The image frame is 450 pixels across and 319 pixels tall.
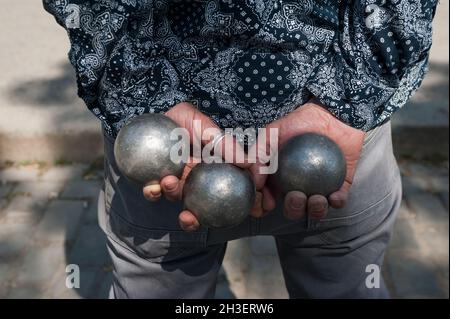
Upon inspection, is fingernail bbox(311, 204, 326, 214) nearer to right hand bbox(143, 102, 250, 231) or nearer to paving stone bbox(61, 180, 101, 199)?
right hand bbox(143, 102, 250, 231)

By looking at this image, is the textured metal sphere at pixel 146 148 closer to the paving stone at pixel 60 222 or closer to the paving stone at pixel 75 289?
the paving stone at pixel 75 289

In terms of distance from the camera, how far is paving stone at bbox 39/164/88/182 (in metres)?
3.63

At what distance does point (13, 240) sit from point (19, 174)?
2.13 feet

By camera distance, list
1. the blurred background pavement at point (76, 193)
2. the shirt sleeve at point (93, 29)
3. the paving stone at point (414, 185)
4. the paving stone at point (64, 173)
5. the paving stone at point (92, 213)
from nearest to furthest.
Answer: the shirt sleeve at point (93, 29), the blurred background pavement at point (76, 193), the paving stone at point (92, 213), the paving stone at point (414, 185), the paving stone at point (64, 173)

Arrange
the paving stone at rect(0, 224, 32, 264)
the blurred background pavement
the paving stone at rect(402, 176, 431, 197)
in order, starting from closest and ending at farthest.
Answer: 1. the blurred background pavement
2. the paving stone at rect(0, 224, 32, 264)
3. the paving stone at rect(402, 176, 431, 197)

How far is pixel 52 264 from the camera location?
9.73 feet

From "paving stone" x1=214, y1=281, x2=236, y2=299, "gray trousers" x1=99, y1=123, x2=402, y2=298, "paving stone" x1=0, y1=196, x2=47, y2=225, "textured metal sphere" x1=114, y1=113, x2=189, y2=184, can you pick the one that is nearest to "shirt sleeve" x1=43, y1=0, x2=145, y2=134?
"textured metal sphere" x1=114, y1=113, x2=189, y2=184

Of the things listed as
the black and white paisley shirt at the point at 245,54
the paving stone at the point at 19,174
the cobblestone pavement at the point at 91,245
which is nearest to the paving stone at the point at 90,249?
the cobblestone pavement at the point at 91,245

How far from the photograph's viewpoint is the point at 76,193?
3.49 metres

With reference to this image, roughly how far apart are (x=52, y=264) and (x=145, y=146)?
1.74m

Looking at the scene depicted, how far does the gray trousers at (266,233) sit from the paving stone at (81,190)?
174cm

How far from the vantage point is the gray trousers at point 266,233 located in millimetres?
1586
